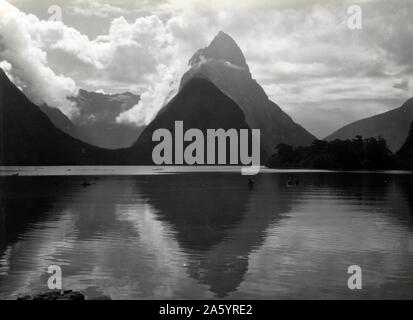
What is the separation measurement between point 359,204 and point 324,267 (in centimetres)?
4257

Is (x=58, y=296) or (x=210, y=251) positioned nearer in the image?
(x=58, y=296)

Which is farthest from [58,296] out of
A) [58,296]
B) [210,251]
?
[210,251]

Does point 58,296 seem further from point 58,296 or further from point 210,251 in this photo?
point 210,251

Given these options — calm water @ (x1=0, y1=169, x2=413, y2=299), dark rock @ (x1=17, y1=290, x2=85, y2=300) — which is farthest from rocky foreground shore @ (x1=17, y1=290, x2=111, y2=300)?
calm water @ (x1=0, y1=169, x2=413, y2=299)

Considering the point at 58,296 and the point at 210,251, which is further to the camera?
the point at 210,251

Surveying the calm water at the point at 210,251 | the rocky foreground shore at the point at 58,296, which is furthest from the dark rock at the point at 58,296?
the calm water at the point at 210,251

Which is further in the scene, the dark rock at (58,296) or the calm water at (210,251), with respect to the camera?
the calm water at (210,251)

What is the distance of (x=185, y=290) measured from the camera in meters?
25.3

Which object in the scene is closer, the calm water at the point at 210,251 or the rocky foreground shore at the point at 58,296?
the rocky foreground shore at the point at 58,296

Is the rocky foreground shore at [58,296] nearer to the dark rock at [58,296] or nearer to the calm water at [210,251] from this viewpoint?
the dark rock at [58,296]

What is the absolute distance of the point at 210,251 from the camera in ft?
115

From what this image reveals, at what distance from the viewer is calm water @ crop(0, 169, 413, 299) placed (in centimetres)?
2586

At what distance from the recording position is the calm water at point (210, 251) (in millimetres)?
25859
